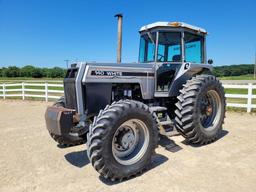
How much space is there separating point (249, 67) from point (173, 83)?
268 feet

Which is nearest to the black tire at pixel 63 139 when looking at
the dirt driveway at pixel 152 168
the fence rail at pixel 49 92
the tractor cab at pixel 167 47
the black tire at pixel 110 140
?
the dirt driveway at pixel 152 168

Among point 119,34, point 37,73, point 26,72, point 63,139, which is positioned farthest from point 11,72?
point 63,139

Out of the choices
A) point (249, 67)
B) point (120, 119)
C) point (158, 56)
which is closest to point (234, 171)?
point (120, 119)

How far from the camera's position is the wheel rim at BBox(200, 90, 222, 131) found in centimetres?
479

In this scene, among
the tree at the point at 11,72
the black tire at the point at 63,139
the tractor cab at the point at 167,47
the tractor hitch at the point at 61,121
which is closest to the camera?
the tractor hitch at the point at 61,121

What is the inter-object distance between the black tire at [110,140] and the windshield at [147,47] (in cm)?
183

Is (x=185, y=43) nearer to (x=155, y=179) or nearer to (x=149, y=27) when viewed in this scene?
(x=149, y=27)

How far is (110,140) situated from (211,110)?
291 centimetres

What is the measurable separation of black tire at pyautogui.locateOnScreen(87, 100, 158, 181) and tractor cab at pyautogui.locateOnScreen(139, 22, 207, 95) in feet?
4.89

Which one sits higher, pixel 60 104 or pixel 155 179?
pixel 60 104

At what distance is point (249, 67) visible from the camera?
75062mm

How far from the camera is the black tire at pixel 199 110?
13.6 ft

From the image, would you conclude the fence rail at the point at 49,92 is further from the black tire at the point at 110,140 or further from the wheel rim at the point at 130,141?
the black tire at the point at 110,140

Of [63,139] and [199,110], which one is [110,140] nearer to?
[63,139]
